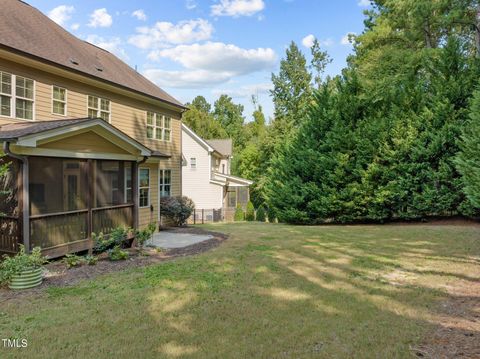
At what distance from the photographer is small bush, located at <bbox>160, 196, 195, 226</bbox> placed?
15.3m

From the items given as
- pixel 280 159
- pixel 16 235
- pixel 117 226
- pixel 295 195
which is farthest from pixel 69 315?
pixel 280 159

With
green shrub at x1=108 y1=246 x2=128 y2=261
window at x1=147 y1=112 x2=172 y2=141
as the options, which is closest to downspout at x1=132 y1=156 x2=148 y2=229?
green shrub at x1=108 y1=246 x2=128 y2=261

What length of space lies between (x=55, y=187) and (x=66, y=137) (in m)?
4.26

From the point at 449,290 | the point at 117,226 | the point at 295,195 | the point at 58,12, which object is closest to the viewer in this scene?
the point at 449,290

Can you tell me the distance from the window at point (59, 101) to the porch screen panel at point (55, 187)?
1.63 metres

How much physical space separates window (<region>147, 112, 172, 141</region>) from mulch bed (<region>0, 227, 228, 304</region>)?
6.43 metres

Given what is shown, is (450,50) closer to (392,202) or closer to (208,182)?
(392,202)

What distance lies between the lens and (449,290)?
5566 mm

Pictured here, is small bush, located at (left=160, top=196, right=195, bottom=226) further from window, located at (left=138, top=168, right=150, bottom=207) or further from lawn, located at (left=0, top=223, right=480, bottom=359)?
lawn, located at (left=0, top=223, right=480, bottom=359)

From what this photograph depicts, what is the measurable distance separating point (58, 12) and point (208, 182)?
14416 millimetres

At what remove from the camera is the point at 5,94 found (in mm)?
8969

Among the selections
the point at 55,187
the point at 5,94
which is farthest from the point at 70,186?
the point at 5,94

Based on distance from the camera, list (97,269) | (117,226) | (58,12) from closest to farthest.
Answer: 1. (97,269)
2. (117,226)
3. (58,12)

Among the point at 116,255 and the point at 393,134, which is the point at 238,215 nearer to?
the point at 393,134
